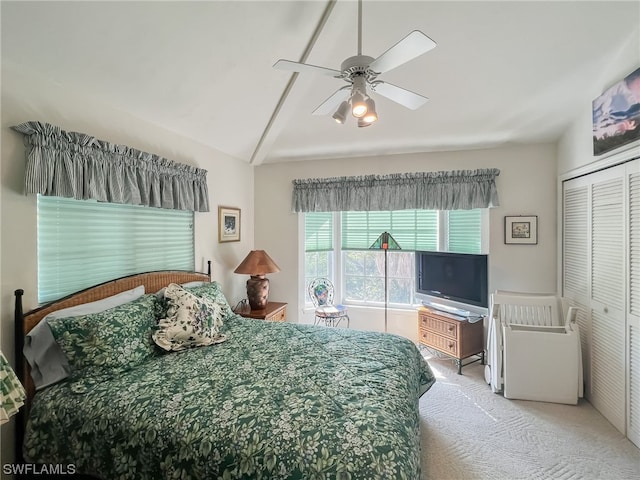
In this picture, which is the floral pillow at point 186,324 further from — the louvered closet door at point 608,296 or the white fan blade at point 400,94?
the louvered closet door at point 608,296

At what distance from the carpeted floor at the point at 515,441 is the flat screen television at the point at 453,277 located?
944mm

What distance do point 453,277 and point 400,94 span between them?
225 cm

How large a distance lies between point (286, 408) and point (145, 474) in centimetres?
68

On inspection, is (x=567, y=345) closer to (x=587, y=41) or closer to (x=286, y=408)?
(x=587, y=41)

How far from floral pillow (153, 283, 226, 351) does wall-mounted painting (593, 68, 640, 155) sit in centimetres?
327

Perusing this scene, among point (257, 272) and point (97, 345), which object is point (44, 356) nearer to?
point (97, 345)

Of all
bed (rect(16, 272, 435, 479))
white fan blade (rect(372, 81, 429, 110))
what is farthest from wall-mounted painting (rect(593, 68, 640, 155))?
bed (rect(16, 272, 435, 479))

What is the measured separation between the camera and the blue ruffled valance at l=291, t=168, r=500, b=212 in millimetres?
3336

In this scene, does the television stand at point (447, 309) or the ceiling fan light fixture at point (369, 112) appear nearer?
the ceiling fan light fixture at point (369, 112)

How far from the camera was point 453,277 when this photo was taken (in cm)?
331

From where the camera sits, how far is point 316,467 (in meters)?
1.12

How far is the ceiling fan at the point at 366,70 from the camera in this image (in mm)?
1328

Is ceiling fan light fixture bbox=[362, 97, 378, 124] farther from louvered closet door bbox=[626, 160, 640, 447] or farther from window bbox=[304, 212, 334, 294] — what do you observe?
window bbox=[304, 212, 334, 294]

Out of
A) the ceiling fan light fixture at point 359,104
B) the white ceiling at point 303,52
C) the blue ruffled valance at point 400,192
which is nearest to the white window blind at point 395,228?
the blue ruffled valance at point 400,192
